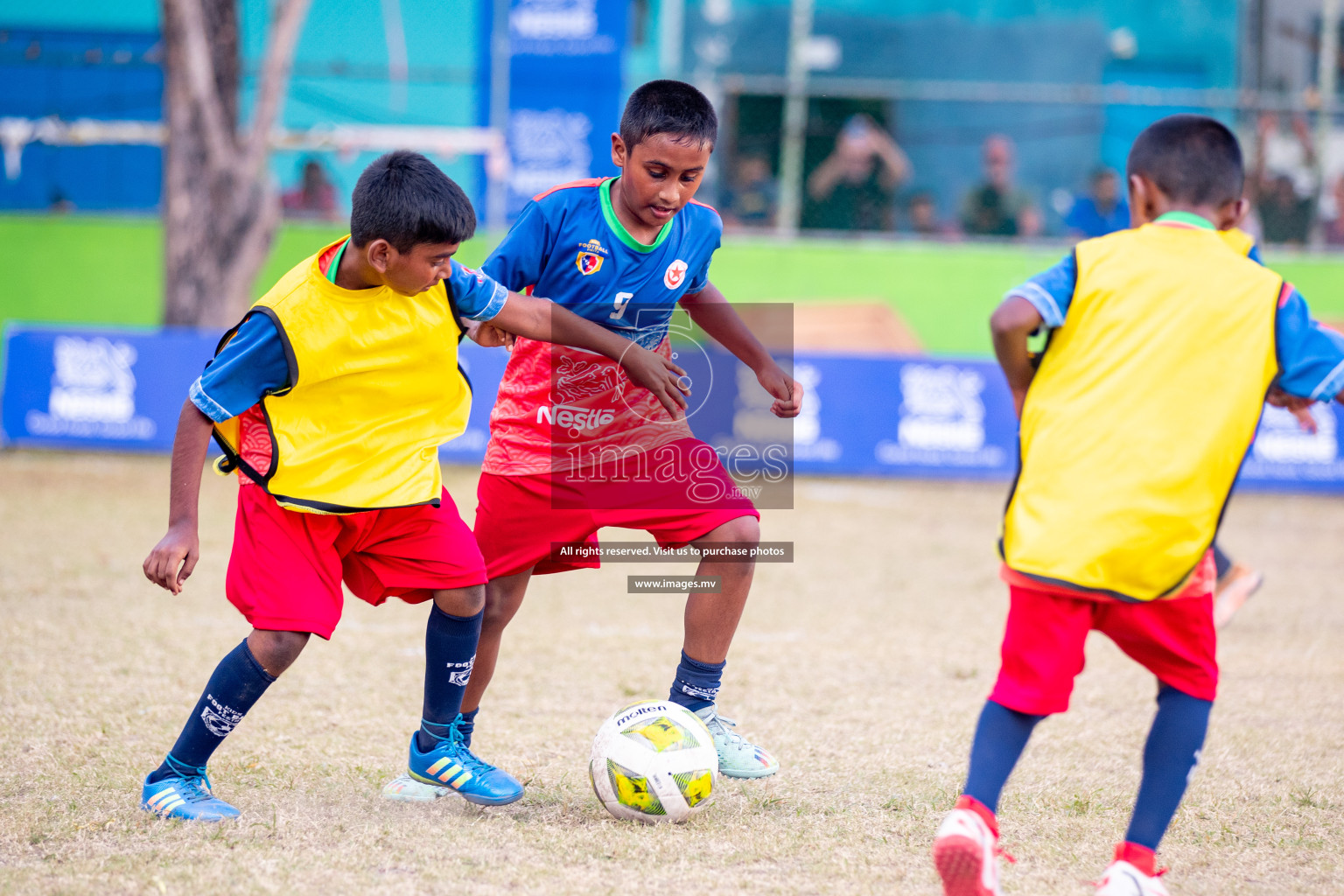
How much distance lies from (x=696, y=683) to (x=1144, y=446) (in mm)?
1548

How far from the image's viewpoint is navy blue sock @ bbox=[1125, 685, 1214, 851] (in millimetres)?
2658

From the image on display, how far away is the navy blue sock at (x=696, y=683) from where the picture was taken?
365cm

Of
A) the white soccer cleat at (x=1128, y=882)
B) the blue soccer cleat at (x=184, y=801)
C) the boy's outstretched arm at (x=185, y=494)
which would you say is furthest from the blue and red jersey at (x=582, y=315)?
the white soccer cleat at (x=1128, y=882)

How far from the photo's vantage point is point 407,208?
117 inches

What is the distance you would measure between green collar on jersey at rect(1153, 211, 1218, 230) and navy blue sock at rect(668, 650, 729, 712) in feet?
5.59

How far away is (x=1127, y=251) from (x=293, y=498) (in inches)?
77.4

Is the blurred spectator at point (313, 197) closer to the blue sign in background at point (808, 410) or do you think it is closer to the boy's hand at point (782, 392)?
the blue sign in background at point (808, 410)

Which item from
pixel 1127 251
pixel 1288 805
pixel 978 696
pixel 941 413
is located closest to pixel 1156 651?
pixel 1127 251

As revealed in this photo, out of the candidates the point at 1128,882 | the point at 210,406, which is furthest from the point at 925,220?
the point at 1128,882

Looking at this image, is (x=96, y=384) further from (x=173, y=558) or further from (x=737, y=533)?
(x=737, y=533)

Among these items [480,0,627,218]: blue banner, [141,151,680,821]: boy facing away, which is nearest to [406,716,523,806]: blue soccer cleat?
[141,151,680,821]: boy facing away

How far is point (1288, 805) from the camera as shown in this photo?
3.42 meters

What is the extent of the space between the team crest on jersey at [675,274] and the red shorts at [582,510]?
452mm

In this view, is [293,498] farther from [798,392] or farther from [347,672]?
[347,672]
